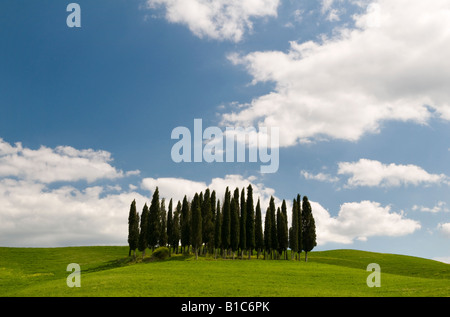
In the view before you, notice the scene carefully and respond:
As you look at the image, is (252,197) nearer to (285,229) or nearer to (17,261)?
(285,229)

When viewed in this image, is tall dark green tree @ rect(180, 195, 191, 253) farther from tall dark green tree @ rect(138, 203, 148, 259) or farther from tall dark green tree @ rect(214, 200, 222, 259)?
tall dark green tree @ rect(138, 203, 148, 259)

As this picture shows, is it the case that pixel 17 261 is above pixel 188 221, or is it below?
below

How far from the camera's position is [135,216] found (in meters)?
81.8

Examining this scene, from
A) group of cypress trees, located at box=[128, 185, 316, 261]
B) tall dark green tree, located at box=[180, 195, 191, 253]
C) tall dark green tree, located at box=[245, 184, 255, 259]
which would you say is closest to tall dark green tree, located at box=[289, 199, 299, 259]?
group of cypress trees, located at box=[128, 185, 316, 261]

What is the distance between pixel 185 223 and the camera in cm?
8531

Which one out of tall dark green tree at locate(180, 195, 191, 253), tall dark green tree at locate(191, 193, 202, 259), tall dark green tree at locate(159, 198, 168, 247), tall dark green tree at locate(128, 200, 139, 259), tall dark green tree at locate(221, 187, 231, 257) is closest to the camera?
tall dark green tree at locate(191, 193, 202, 259)

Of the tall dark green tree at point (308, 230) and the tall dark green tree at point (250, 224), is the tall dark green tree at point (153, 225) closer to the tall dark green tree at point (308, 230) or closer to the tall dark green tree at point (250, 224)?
the tall dark green tree at point (250, 224)

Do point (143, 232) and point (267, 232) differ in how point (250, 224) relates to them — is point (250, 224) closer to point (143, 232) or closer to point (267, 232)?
point (267, 232)

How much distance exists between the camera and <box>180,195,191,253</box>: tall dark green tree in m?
82.9

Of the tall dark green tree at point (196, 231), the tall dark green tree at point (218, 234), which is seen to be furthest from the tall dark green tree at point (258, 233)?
the tall dark green tree at point (196, 231)

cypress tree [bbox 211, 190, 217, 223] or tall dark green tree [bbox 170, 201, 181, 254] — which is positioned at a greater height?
cypress tree [bbox 211, 190, 217, 223]
